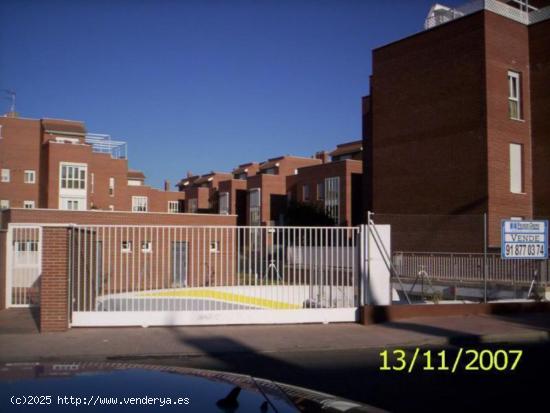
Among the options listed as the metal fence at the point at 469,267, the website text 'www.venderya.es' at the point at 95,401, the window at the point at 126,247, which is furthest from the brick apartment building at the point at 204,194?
the website text 'www.venderya.es' at the point at 95,401

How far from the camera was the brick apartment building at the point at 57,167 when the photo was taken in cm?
6047

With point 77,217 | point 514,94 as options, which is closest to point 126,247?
point 77,217

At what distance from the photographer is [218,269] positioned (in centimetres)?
1333

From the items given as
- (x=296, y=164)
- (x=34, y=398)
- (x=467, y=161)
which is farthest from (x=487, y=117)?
(x=296, y=164)

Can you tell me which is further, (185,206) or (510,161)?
(185,206)

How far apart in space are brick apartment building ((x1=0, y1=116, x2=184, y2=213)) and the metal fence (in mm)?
41176

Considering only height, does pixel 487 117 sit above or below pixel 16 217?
above

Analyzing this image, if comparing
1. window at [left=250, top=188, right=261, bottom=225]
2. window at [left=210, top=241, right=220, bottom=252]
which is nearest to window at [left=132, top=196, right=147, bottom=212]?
window at [left=250, top=188, right=261, bottom=225]

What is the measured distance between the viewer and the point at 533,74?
31.5m

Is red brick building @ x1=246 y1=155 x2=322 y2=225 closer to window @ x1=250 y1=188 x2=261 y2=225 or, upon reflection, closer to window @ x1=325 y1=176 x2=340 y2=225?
window @ x1=250 y1=188 x2=261 y2=225

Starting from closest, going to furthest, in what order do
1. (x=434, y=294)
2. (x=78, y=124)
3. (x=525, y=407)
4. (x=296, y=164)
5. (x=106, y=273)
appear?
(x=525, y=407) → (x=106, y=273) → (x=434, y=294) → (x=78, y=124) → (x=296, y=164)

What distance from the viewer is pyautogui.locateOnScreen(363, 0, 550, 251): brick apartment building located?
3008 centimetres

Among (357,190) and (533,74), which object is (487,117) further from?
(357,190)

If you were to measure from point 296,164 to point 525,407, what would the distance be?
2943 inches
